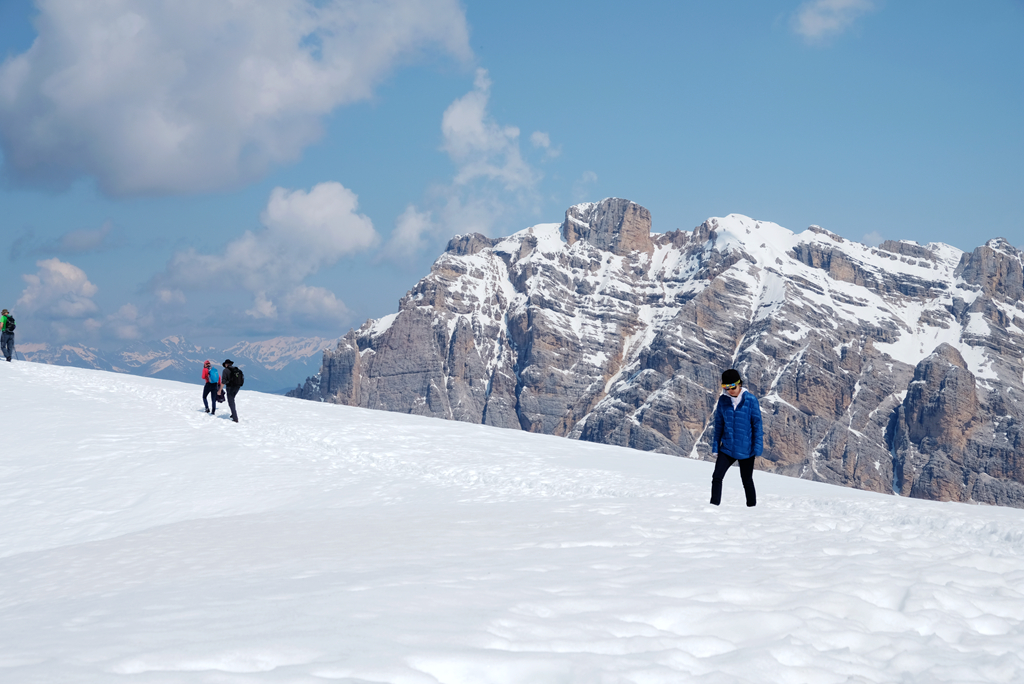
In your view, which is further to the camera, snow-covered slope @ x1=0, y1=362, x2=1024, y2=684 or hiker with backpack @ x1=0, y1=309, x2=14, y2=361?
hiker with backpack @ x1=0, y1=309, x2=14, y2=361

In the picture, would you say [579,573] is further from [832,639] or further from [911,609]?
[911,609]

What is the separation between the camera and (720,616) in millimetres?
7309

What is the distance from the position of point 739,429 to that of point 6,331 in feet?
137

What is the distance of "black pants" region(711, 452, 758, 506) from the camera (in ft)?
47.6

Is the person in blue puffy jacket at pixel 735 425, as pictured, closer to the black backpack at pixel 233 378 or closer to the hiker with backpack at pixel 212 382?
the black backpack at pixel 233 378

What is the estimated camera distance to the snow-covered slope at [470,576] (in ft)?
19.6

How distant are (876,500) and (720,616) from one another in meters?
11.8

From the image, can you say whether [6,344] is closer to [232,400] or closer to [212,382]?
[212,382]

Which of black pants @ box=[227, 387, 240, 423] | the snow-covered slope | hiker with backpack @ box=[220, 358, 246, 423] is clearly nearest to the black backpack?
hiker with backpack @ box=[220, 358, 246, 423]

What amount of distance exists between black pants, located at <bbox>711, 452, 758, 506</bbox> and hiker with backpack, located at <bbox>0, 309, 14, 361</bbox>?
133ft

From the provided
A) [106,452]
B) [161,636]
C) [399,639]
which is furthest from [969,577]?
[106,452]

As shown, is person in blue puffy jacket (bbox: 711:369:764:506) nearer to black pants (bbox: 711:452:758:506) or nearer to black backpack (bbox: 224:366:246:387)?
black pants (bbox: 711:452:758:506)

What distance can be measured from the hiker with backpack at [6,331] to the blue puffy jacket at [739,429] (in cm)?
4094

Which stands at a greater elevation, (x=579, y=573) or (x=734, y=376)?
(x=734, y=376)
